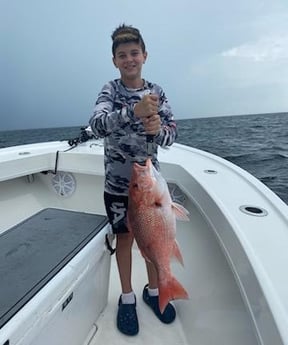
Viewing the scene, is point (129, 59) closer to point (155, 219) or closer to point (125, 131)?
point (125, 131)

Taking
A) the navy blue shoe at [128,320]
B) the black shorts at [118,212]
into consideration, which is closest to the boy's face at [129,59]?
the black shorts at [118,212]

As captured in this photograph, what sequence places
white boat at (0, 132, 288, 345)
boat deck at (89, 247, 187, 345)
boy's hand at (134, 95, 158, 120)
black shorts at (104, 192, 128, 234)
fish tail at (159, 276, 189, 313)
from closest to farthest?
white boat at (0, 132, 288, 345)
boy's hand at (134, 95, 158, 120)
fish tail at (159, 276, 189, 313)
black shorts at (104, 192, 128, 234)
boat deck at (89, 247, 187, 345)

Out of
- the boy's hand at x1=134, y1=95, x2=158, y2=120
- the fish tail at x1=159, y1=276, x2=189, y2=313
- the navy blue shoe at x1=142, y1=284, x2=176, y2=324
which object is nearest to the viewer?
the boy's hand at x1=134, y1=95, x2=158, y2=120

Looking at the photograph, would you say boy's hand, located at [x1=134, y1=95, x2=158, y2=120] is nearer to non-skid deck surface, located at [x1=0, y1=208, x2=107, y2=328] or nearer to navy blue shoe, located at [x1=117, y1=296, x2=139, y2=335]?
non-skid deck surface, located at [x1=0, y1=208, x2=107, y2=328]

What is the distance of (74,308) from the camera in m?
1.18

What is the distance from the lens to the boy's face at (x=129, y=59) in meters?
1.23


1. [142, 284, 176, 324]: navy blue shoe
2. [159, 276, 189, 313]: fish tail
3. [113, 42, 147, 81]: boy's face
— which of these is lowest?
[142, 284, 176, 324]: navy blue shoe

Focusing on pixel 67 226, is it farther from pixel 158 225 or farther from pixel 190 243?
pixel 190 243

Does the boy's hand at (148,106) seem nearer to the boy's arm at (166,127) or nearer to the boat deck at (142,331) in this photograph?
the boy's arm at (166,127)

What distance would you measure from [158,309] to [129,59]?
1369 mm

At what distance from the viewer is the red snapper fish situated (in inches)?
41.7

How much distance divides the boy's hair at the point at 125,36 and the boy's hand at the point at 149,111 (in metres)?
0.38

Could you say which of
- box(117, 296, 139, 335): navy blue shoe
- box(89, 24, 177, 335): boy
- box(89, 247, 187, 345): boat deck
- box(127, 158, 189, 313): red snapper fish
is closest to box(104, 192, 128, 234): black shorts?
box(89, 24, 177, 335): boy

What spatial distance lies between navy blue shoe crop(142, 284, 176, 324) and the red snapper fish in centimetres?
62
